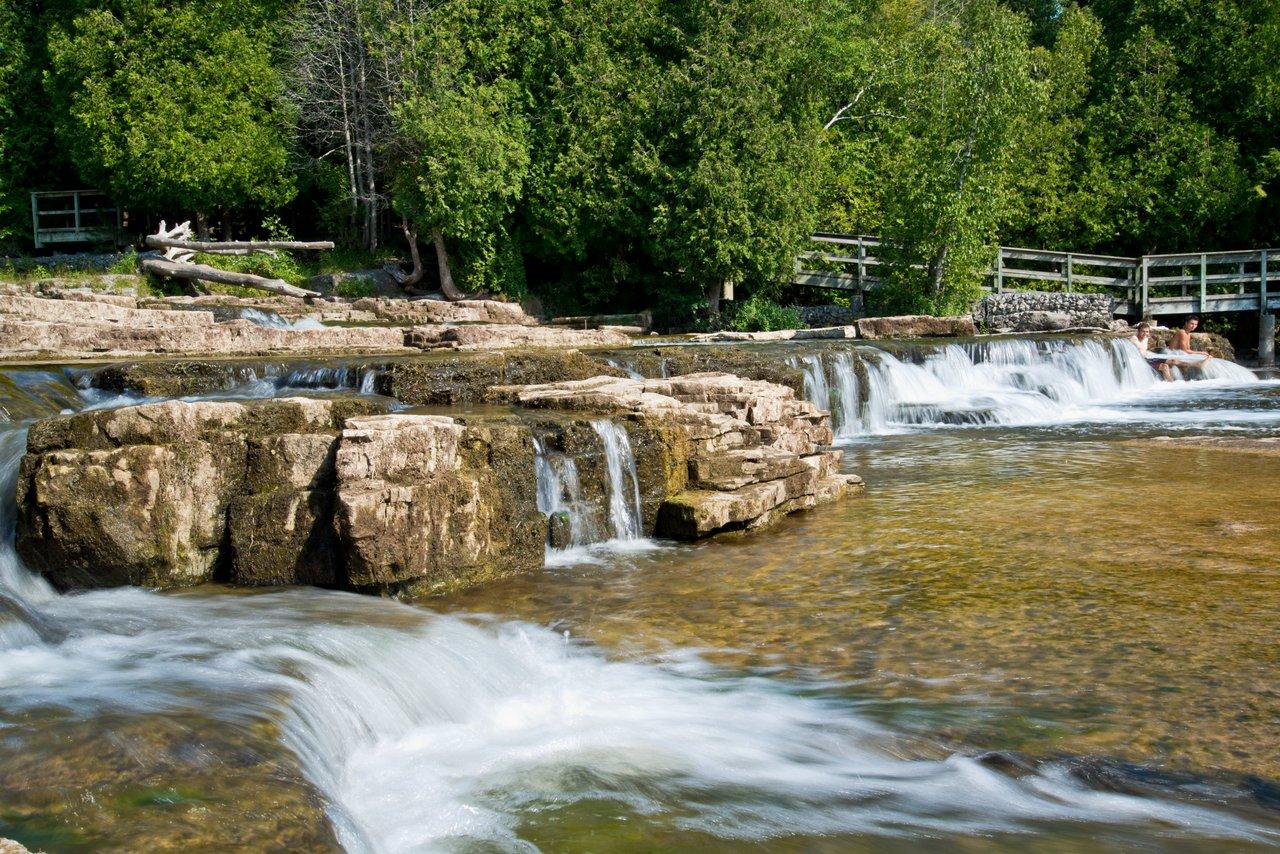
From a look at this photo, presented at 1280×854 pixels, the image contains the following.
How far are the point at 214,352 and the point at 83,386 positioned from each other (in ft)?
16.1

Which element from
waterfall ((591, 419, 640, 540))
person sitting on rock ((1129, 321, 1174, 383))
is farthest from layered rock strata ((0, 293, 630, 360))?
person sitting on rock ((1129, 321, 1174, 383))

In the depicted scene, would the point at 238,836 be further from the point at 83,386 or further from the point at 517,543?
the point at 83,386

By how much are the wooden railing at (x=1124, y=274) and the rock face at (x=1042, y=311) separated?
0.61 meters

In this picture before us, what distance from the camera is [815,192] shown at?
27156 mm

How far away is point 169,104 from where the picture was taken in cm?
2812

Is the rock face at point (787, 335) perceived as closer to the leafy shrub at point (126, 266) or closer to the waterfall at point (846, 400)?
the waterfall at point (846, 400)

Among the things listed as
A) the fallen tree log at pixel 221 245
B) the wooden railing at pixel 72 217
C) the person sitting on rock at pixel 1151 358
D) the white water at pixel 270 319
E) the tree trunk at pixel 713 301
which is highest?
the wooden railing at pixel 72 217

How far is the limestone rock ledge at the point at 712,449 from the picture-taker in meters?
8.66

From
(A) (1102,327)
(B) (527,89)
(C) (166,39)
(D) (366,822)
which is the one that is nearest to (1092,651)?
(D) (366,822)

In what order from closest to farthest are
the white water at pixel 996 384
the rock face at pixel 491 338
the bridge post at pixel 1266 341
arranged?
the white water at pixel 996 384
the rock face at pixel 491 338
the bridge post at pixel 1266 341

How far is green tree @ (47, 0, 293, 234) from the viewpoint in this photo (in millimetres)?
28000

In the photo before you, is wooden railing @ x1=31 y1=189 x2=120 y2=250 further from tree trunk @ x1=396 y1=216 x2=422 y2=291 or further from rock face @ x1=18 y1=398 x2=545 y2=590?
rock face @ x1=18 y1=398 x2=545 y2=590

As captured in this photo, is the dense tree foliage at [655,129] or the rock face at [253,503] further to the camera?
the dense tree foliage at [655,129]

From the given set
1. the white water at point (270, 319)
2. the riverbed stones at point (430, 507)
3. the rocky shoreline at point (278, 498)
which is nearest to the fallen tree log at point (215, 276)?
the white water at point (270, 319)
